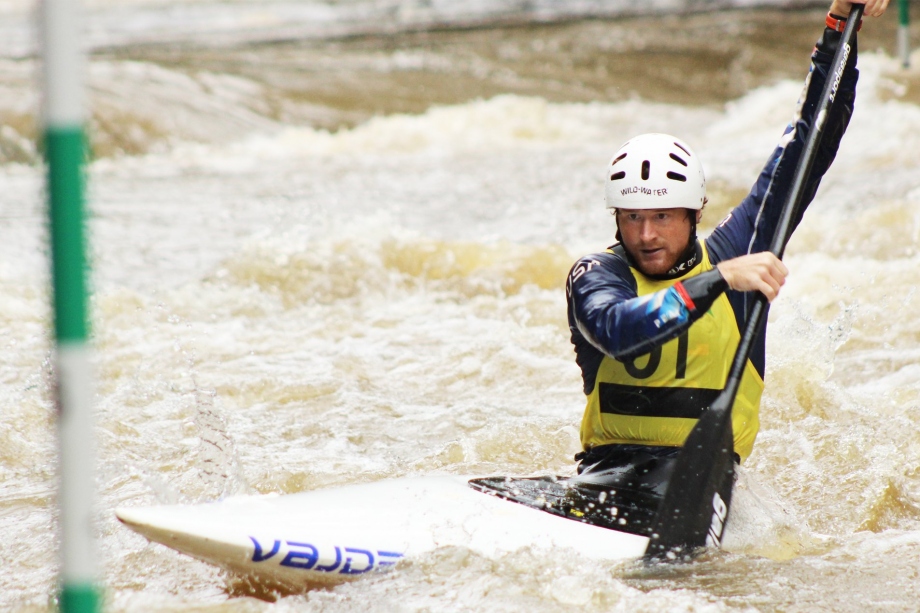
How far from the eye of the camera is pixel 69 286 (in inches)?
57.1

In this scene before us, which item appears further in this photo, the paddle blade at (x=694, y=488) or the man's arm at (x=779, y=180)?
the man's arm at (x=779, y=180)

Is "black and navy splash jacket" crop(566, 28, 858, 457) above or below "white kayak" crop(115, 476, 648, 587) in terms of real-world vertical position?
above

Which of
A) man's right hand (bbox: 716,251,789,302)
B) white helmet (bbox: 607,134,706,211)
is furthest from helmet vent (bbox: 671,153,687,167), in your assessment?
man's right hand (bbox: 716,251,789,302)

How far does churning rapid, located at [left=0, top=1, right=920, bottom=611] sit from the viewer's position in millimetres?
2996

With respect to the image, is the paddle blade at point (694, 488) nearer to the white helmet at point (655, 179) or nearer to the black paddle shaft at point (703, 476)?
the black paddle shaft at point (703, 476)

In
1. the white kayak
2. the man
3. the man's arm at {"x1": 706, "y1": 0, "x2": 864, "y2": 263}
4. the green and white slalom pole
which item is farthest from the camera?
the man's arm at {"x1": 706, "y1": 0, "x2": 864, "y2": 263}

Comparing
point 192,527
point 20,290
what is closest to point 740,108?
point 20,290

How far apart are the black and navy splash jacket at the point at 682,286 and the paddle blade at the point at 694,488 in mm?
128

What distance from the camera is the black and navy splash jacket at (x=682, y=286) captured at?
106 inches

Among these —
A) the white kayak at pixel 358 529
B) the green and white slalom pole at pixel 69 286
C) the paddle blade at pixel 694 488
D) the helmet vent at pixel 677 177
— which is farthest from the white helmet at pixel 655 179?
the green and white slalom pole at pixel 69 286

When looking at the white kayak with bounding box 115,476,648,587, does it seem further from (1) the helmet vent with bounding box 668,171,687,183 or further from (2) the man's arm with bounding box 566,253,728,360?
(1) the helmet vent with bounding box 668,171,687,183

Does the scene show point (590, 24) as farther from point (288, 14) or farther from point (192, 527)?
point (192, 527)

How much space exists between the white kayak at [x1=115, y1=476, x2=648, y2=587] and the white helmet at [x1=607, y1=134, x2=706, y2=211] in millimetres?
918

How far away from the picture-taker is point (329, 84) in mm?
15945
